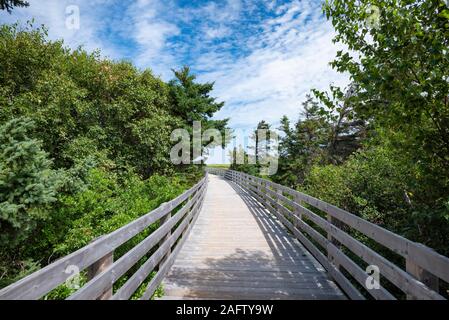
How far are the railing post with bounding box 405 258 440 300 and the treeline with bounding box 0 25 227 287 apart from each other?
17.1 feet

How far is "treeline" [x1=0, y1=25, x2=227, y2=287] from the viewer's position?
464 centimetres

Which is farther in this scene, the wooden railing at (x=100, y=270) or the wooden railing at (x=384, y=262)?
the wooden railing at (x=384, y=262)

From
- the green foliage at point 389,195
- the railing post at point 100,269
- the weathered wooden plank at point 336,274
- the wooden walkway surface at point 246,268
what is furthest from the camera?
the green foliage at point 389,195

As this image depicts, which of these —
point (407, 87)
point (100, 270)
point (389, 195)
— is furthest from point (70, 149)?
point (407, 87)

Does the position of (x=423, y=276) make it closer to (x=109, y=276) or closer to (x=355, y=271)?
(x=355, y=271)

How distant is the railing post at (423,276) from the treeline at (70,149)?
5212 millimetres

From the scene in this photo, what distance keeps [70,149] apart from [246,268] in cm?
1162

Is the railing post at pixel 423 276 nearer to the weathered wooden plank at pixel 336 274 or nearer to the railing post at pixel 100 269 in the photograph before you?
the weathered wooden plank at pixel 336 274

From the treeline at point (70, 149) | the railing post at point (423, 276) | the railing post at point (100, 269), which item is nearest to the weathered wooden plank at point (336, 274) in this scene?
the railing post at point (423, 276)

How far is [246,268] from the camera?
14.1 ft

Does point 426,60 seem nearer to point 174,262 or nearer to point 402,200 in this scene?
point 174,262

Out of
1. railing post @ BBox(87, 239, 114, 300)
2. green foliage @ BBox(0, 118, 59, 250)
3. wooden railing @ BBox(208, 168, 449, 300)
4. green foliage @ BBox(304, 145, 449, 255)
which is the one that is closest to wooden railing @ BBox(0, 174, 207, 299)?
railing post @ BBox(87, 239, 114, 300)

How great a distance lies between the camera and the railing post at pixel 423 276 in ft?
6.14
